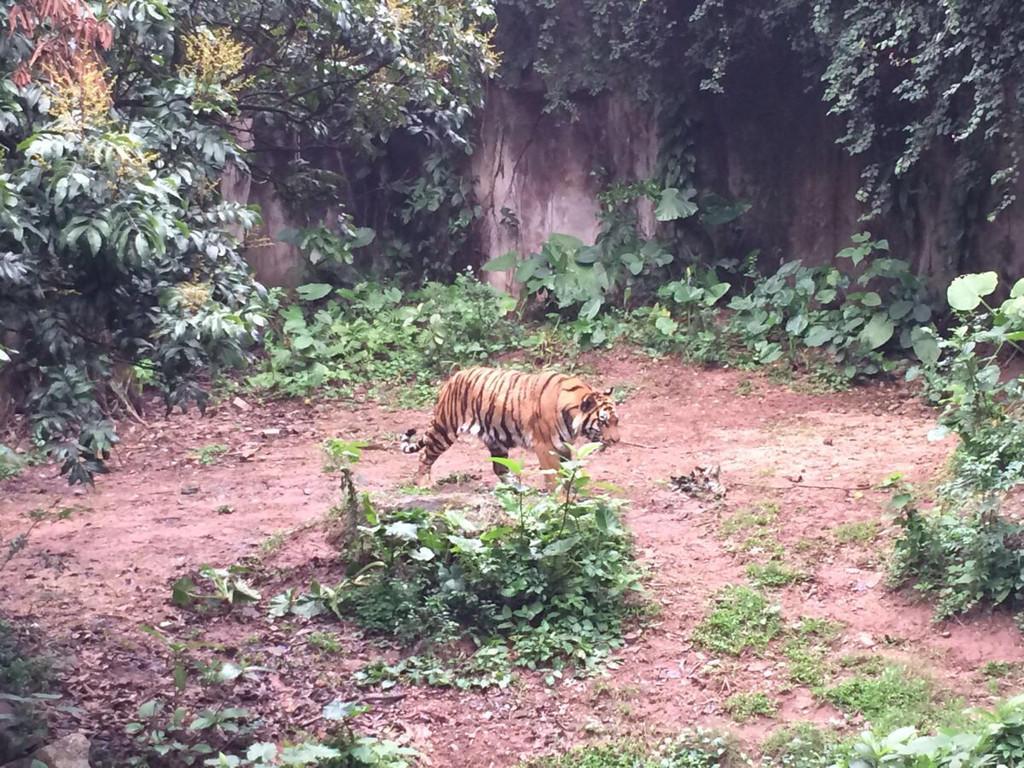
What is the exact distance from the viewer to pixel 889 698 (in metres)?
4.30

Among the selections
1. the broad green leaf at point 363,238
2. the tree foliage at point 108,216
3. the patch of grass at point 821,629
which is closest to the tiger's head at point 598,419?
the patch of grass at point 821,629

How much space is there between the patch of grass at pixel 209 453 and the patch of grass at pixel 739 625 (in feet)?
16.7

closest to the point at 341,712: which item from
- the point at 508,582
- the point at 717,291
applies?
the point at 508,582

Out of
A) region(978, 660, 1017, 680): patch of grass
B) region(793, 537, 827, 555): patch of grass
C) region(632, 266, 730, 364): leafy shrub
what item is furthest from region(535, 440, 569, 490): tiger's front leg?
region(632, 266, 730, 364): leafy shrub

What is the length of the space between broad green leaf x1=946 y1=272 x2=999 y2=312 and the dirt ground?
4.53ft

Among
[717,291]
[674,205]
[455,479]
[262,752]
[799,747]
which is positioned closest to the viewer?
[262,752]

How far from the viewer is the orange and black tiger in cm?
721

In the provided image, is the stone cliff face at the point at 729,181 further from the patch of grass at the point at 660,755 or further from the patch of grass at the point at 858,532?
the patch of grass at the point at 660,755

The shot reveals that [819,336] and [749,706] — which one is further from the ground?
[819,336]

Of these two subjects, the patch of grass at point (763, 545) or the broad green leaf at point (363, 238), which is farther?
the broad green leaf at point (363, 238)

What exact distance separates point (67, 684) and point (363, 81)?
208 inches

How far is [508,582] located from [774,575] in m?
1.42

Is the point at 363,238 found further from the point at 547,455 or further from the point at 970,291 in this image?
the point at 970,291

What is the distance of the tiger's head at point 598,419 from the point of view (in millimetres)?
7242
